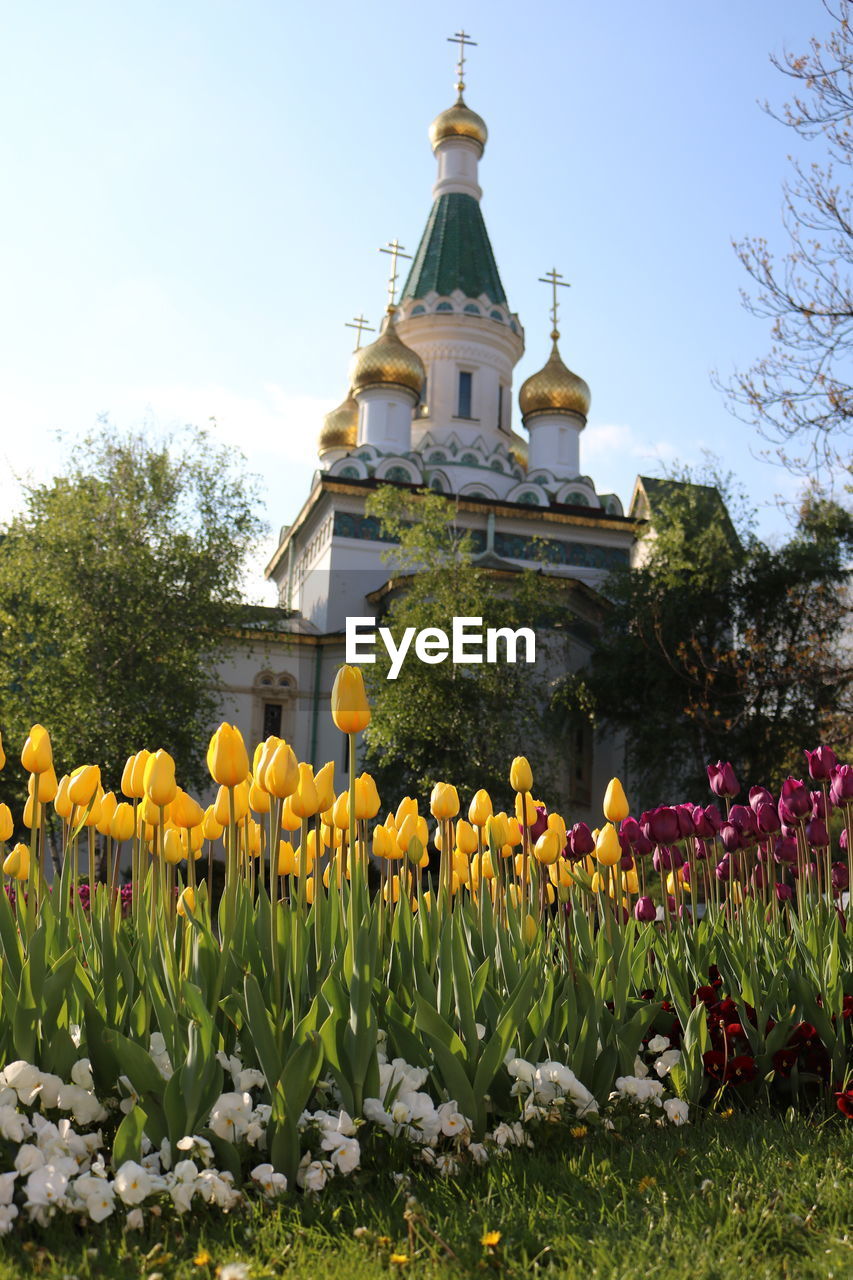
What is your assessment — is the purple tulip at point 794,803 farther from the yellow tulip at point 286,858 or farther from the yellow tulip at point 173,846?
the yellow tulip at point 173,846

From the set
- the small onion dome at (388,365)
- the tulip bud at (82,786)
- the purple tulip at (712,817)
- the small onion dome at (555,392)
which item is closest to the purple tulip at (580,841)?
the purple tulip at (712,817)

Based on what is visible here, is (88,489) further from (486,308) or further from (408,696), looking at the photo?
(486,308)

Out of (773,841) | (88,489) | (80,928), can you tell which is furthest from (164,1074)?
(88,489)

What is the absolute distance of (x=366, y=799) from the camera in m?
3.42

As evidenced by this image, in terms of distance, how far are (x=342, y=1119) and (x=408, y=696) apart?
1742 centimetres

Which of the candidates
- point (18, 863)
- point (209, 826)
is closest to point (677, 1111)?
point (209, 826)

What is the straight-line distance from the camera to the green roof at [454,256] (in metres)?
31.8

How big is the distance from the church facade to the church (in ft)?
0.14

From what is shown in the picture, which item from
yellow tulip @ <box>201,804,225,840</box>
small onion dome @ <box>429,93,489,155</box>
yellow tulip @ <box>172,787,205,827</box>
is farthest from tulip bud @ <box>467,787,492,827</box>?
small onion dome @ <box>429,93,489,155</box>

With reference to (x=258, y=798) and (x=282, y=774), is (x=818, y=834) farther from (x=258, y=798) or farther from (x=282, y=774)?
(x=282, y=774)

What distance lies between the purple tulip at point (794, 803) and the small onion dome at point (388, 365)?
84.9 ft

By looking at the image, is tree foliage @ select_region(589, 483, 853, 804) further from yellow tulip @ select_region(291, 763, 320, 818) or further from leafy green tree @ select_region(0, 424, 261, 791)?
yellow tulip @ select_region(291, 763, 320, 818)

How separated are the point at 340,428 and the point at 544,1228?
31.9m

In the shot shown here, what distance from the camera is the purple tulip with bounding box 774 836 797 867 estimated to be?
15.3ft
